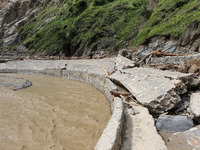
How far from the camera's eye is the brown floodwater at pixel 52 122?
157 inches

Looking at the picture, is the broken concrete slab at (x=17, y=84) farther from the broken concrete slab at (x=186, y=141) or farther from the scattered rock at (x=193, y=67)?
the scattered rock at (x=193, y=67)

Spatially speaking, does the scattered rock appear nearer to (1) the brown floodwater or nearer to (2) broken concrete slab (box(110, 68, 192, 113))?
(2) broken concrete slab (box(110, 68, 192, 113))

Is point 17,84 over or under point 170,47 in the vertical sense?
under

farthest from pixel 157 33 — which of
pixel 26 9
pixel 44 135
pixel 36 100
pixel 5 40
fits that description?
pixel 26 9

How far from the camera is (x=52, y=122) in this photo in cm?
520

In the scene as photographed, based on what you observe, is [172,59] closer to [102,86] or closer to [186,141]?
[102,86]

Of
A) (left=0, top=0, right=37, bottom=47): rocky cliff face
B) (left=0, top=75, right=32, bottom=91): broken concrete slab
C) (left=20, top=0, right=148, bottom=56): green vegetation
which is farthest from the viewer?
(left=0, top=0, right=37, bottom=47): rocky cliff face

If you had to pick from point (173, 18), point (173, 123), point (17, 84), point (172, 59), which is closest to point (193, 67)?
point (172, 59)

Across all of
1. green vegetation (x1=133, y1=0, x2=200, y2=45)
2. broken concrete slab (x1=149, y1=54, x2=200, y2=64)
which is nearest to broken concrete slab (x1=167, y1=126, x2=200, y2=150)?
broken concrete slab (x1=149, y1=54, x2=200, y2=64)

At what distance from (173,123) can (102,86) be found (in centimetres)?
539

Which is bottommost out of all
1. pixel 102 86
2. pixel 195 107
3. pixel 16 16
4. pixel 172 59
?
pixel 102 86

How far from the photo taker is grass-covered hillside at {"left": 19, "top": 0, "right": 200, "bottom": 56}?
14366 millimetres

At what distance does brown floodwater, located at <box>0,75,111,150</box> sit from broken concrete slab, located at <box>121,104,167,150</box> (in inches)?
39.0

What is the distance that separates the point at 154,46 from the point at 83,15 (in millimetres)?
19275
